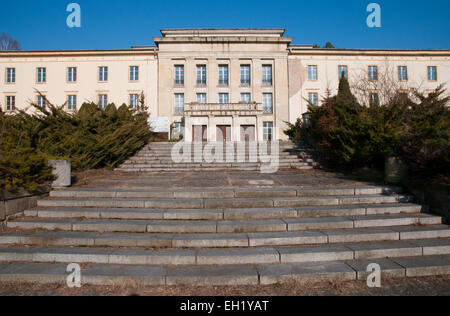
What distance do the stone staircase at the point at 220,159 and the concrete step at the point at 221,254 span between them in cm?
676

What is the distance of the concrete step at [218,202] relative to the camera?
545 cm

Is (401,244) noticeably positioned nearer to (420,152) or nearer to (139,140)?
(420,152)

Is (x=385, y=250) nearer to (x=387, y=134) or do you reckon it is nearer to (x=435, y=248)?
(x=435, y=248)

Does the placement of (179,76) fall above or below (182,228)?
above

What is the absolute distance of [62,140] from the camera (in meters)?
8.34

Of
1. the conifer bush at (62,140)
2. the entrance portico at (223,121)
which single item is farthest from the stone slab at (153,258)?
the entrance portico at (223,121)

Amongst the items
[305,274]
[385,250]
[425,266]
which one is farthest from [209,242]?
[425,266]

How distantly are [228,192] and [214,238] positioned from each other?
6.03 feet

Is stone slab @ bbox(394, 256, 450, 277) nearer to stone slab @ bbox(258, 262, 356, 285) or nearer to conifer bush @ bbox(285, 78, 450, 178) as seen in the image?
stone slab @ bbox(258, 262, 356, 285)

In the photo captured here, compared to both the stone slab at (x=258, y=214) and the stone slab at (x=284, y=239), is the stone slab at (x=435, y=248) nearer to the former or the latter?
the stone slab at (x=284, y=239)

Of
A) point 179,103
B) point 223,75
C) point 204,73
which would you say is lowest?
point 179,103

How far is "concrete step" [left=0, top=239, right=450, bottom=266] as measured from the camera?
378 cm

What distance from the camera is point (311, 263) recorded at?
12.3 ft
